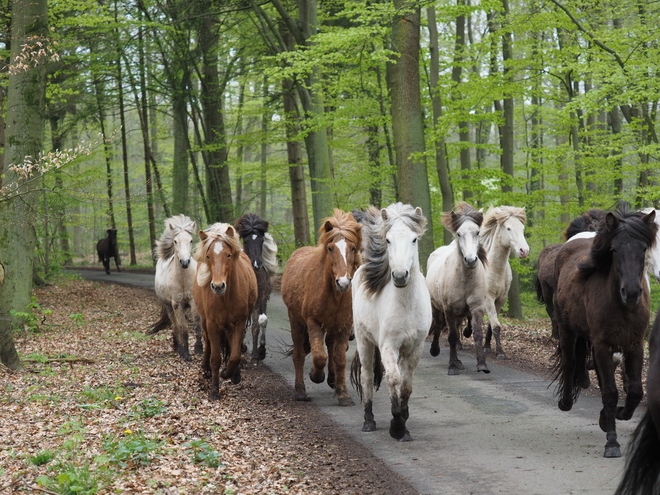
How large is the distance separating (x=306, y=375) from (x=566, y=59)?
37.0 ft

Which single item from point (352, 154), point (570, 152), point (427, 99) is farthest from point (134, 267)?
point (570, 152)

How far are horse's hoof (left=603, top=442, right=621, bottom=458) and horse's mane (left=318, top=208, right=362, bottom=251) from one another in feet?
11.9

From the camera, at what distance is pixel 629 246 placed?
20.9 feet

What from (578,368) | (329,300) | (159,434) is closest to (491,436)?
(578,368)

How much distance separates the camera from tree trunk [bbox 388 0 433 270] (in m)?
15.1

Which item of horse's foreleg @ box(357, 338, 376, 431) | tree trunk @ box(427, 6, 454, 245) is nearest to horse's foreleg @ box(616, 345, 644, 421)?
horse's foreleg @ box(357, 338, 376, 431)

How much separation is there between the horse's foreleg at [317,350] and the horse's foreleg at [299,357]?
18.5 inches

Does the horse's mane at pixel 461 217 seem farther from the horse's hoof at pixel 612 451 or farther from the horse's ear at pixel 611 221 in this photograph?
the horse's hoof at pixel 612 451

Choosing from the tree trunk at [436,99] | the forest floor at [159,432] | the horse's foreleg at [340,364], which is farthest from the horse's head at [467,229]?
the tree trunk at [436,99]

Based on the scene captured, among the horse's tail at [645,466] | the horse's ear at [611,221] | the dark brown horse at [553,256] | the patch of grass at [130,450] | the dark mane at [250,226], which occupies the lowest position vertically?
the patch of grass at [130,450]

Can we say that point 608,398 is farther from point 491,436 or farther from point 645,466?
point 645,466

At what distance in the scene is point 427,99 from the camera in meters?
19.4

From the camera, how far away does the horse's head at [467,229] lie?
417 inches

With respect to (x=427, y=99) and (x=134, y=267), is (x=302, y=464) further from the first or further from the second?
(x=134, y=267)
